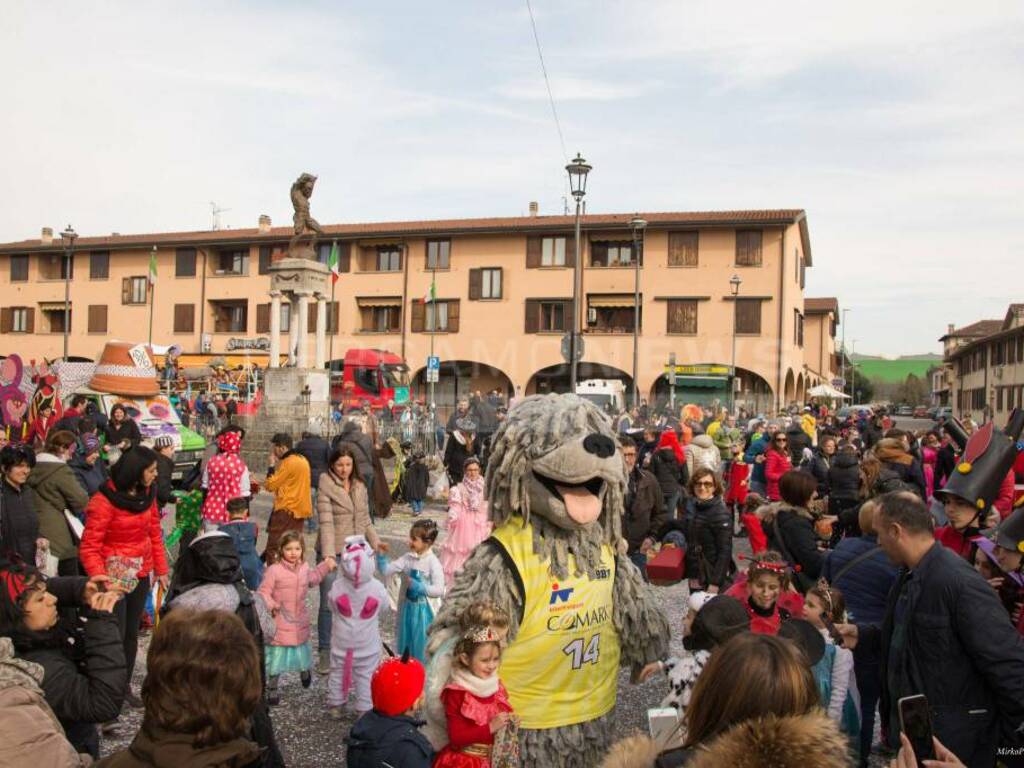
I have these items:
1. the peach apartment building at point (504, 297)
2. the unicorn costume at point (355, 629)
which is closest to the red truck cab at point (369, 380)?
the peach apartment building at point (504, 297)

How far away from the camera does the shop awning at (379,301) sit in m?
41.3

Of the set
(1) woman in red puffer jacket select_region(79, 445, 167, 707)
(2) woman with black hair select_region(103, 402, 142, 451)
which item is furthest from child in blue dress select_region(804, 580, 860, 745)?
(2) woman with black hair select_region(103, 402, 142, 451)

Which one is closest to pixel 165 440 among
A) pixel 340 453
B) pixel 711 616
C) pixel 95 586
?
pixel 340 453

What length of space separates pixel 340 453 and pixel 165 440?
2917 millimetres

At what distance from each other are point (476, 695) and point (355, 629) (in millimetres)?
2448

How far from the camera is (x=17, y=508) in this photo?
602cm

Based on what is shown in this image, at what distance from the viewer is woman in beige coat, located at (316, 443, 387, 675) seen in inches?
Answer: 267

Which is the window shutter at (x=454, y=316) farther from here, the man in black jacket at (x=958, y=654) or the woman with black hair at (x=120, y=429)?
the man in black jacket at (x=958, y=654)

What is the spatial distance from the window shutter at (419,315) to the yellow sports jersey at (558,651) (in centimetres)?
3710

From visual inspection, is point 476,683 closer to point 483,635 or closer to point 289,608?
point 483,635

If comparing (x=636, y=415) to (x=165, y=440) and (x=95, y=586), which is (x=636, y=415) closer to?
(x=165, y=440)

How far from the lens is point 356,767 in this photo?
10.9 feet

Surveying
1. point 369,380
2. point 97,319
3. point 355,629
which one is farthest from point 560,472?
point 97,319

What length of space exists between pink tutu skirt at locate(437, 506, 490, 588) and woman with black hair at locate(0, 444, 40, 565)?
3287 millimetres
